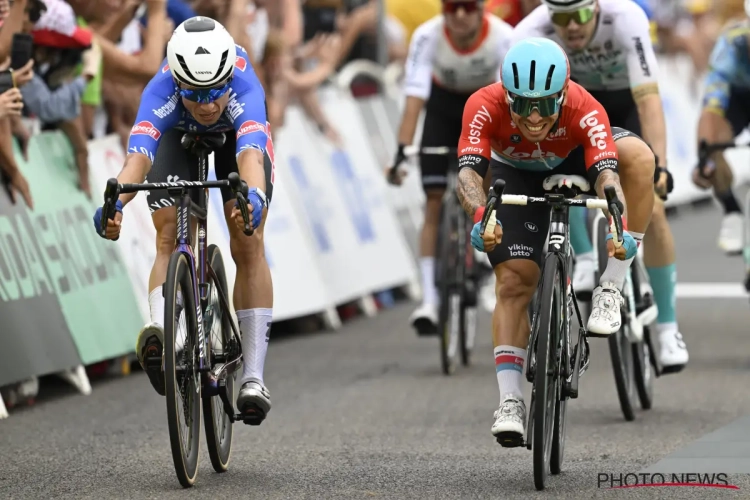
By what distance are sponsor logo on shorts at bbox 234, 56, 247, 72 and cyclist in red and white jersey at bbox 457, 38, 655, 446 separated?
3.61ft

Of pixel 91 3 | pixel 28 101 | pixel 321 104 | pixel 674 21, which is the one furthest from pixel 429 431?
pixel 674 21

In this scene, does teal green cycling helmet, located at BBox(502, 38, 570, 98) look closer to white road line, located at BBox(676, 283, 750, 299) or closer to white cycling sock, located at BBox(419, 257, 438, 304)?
white cycling sock, located at BBox(419, 257, 438, 304)

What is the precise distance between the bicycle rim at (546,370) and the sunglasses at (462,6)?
4.69 metres

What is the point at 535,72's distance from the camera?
698cm

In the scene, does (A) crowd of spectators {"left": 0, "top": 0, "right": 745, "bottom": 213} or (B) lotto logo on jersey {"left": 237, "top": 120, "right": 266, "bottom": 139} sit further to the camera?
(A) crowd of spectators {"left": 0, "top": 0, "right": 745, "bottom": 213}

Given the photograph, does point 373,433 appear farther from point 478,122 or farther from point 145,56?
point 145,56

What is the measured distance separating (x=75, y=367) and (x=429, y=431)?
8.58 feet

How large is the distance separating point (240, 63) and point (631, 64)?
106 inches

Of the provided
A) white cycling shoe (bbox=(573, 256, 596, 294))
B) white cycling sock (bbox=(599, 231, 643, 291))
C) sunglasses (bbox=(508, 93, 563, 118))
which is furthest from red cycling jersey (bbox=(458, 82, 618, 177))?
white cycling shoe (bbox=(573, 256, 596, 294))

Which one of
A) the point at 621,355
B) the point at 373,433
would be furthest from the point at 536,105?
the point at 373,433

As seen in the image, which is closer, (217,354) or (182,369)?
(182,369)

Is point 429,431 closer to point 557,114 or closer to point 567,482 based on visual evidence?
point 567,482

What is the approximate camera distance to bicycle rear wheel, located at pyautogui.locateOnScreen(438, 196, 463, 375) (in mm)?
11094

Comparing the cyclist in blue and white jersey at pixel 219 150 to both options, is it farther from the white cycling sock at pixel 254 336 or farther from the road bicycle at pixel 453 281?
the road bicycle at pixel 453 281
